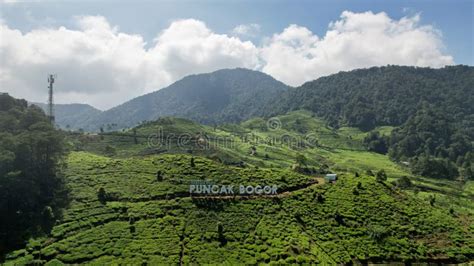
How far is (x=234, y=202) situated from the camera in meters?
83.4

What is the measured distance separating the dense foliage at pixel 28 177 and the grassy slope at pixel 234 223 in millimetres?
3689

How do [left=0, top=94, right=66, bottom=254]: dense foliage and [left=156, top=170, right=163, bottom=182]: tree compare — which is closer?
[left=0, top=94, right=66, bottom=254]: dense foliage

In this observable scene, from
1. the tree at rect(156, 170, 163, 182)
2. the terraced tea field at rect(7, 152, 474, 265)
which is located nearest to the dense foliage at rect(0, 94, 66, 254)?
the terraced tea field at rect(7, 152, 474, 265)

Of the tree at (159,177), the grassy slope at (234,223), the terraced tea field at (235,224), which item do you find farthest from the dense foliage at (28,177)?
the tree at (159,177)

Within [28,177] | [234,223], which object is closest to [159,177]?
[234,223]

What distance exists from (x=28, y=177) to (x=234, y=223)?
44324 millimetres

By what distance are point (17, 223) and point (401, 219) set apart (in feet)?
250

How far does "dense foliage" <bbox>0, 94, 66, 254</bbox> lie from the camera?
233 feet

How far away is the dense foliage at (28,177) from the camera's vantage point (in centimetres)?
7106

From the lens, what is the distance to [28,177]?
3206 inches

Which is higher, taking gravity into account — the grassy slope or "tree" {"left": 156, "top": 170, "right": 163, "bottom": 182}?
"tree" {"left": 156, "top": 170, "right": 163, "bottom": 182}

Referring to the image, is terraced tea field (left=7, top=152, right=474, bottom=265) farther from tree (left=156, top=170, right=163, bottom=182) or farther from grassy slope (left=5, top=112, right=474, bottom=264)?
tree (left=156, top=170, right=163, bottom=182)

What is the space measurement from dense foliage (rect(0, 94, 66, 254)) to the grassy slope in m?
3.69

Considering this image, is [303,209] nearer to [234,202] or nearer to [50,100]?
[234,202]
